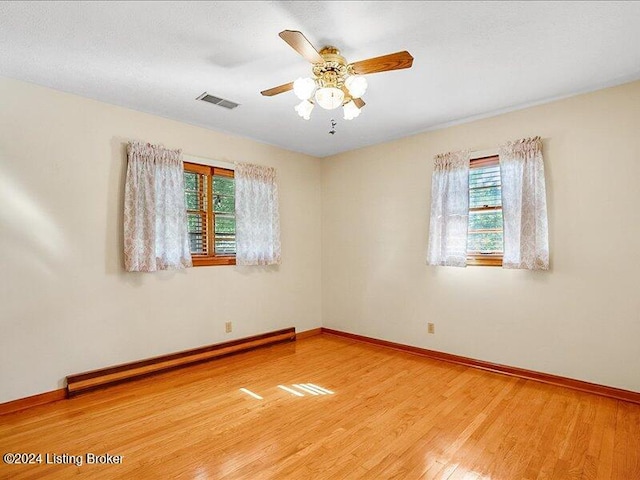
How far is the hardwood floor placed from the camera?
1.93m

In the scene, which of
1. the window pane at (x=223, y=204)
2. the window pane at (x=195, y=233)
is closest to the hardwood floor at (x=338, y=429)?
the window pane at (x=195, y=233)

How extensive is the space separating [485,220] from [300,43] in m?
2.64

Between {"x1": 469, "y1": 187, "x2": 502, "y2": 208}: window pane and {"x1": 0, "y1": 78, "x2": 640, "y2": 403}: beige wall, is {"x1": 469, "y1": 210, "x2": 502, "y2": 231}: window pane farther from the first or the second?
{"x1": 0, "y1": 78, "x2": 640, "y2": 403}: beige wall

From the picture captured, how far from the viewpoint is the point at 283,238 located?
464 centimetres

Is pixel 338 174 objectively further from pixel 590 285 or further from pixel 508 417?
pixel 508 417

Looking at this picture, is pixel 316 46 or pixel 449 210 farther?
pixel 449 210

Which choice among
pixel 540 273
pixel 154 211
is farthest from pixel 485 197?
pixel 154 211

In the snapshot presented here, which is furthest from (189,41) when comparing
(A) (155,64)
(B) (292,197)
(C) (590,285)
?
(C) (590,285)

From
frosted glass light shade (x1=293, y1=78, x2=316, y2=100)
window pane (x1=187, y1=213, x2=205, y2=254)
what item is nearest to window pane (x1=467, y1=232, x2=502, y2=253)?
frosted glass light shade (x1=293, y1=78, x2=316, y2=100)

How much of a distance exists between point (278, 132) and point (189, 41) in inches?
72.4

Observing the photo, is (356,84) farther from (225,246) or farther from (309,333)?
(309,333)

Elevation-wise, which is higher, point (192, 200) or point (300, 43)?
point (300, 43)

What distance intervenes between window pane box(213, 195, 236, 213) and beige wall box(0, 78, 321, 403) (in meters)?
0.47

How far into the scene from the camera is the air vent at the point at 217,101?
3051 millimetres
